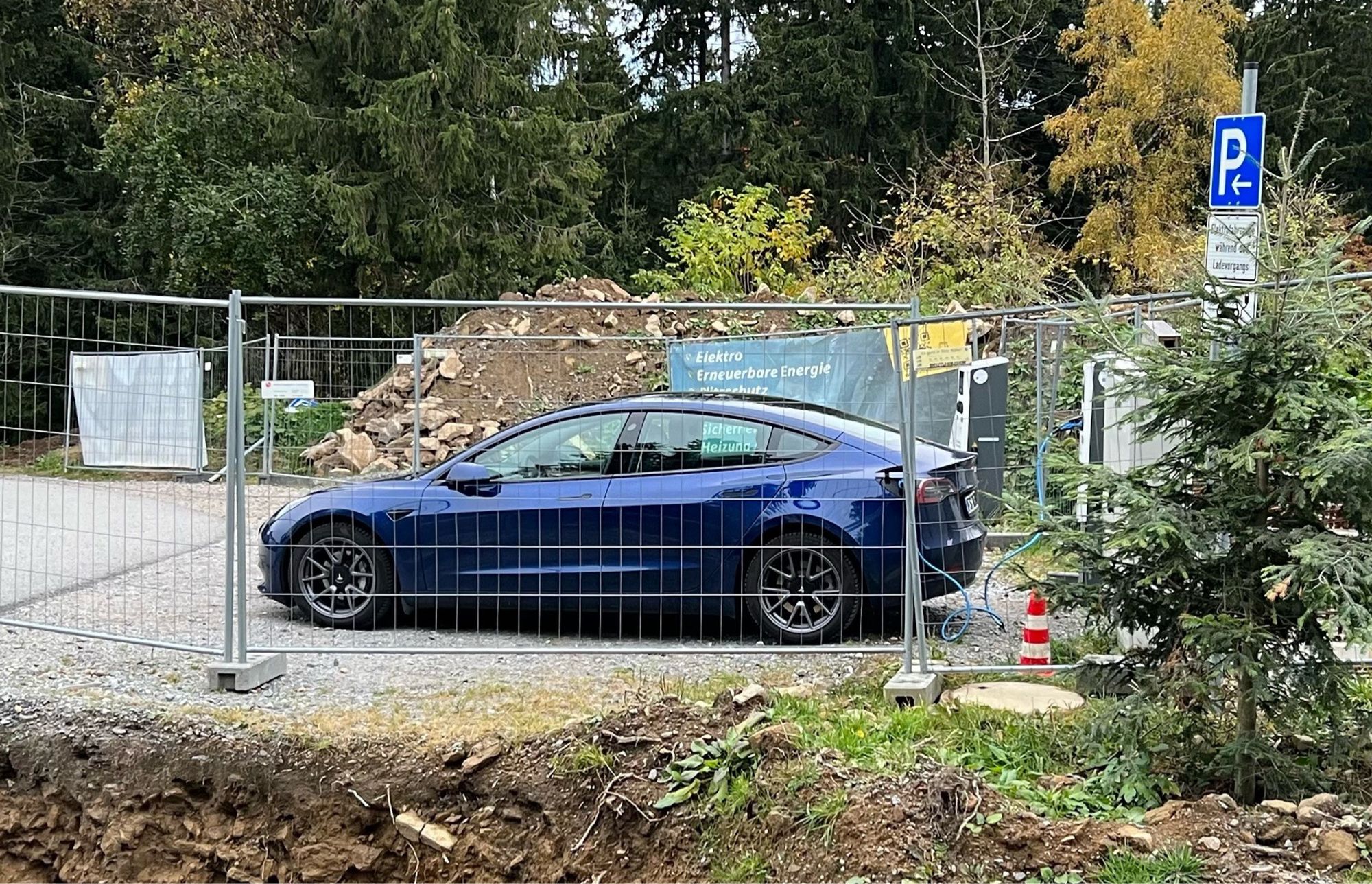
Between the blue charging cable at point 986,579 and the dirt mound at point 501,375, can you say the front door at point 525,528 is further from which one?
the dirt mound at point 501,375

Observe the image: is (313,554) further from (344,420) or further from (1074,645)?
Result: (344,420)

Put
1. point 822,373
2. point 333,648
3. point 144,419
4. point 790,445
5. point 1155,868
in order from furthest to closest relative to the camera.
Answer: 1. point 822,373
2. point 144,419
3. point 790,445
4. point 333,648
5. point 1155,868

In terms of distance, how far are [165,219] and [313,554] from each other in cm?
1831

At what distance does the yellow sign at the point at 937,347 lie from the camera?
822 cm

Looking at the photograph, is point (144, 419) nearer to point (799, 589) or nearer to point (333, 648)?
point (333, 648)

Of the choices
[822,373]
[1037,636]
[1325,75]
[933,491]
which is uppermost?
[1325,75]

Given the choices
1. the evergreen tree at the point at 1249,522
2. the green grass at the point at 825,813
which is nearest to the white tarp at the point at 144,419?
the green grass at the point at 825,813

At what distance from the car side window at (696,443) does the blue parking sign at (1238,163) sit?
276cm

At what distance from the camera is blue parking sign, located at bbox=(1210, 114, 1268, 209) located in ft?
17.0

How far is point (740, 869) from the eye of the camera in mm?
4555

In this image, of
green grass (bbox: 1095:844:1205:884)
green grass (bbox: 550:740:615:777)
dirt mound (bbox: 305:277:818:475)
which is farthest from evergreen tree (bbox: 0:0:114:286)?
green grass (bbox: 1095:844:1205:884)

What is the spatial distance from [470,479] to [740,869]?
318cm

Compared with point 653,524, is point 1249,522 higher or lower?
higher

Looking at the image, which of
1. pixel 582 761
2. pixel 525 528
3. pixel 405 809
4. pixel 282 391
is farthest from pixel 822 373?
pixel 405 809
